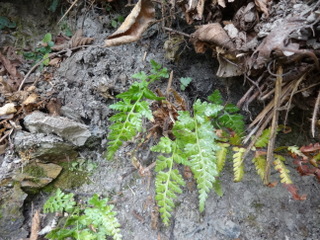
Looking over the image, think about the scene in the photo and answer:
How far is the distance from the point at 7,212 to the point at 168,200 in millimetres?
1157

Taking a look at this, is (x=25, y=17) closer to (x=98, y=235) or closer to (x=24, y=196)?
(x=24, y=196)

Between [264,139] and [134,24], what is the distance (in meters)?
1.15

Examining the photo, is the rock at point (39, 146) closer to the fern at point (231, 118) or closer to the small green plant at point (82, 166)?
the small green plant at point (82, 166)

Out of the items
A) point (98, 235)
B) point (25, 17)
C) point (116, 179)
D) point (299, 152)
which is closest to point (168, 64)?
point (116, 179)

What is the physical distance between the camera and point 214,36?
174 cm

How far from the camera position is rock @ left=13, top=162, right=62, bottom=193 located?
6.45ft

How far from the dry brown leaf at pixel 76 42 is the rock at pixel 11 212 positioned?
1.31 meters

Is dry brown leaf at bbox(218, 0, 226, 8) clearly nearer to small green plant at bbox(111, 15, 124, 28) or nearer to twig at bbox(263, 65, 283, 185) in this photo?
twig at bbox(263, 65, 283, 185)

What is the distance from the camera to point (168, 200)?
65.3 inches

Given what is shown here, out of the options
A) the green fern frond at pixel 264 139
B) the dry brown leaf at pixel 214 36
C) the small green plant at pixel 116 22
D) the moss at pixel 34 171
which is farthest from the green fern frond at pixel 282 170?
the small green plant at pixel 116 22

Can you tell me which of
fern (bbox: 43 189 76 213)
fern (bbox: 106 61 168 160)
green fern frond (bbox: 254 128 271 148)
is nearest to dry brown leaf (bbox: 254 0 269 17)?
green fern frond (bbox: 254 128 271 148)

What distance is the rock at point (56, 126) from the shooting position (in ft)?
6.67

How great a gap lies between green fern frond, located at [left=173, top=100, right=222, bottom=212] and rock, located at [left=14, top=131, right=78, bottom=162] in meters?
0.94

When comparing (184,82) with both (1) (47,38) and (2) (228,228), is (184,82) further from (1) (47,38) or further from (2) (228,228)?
(1) (47,38)
